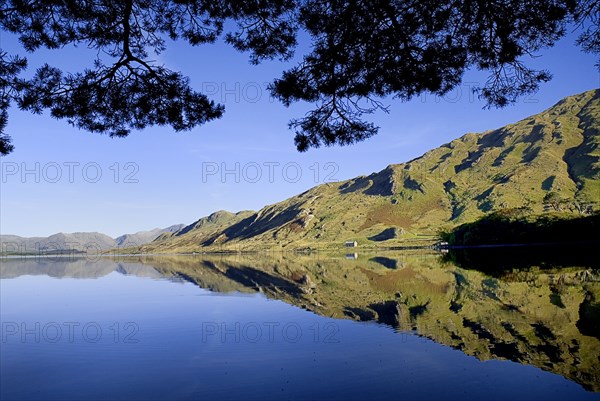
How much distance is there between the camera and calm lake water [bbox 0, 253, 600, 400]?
32.5 ft

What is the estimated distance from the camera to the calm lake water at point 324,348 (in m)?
9.91

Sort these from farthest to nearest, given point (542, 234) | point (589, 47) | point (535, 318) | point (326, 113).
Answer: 1. point (542, 234)
2. point (535, 318)
3. point (326, 113)
4. point (589, 47)

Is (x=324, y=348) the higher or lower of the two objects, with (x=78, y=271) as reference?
lower

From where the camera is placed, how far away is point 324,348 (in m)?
13.9

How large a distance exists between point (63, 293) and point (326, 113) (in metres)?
33.9

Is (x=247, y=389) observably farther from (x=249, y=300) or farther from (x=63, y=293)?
(x=63, y=293)

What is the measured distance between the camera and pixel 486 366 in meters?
10.9

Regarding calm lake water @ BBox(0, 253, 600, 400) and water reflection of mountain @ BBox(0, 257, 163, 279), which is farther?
water reflection of mountain @ BBox(0, 257, 163, 279)

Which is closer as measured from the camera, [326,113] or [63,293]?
[326,113]

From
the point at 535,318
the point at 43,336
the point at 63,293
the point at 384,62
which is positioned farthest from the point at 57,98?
the point at 63,293

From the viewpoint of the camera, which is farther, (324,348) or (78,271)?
(78,271)

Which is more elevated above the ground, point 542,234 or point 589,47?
point 589,47

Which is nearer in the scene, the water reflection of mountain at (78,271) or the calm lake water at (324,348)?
the calm lake water at (324,348)

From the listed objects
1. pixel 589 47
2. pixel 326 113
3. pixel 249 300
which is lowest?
pixel 249 300
